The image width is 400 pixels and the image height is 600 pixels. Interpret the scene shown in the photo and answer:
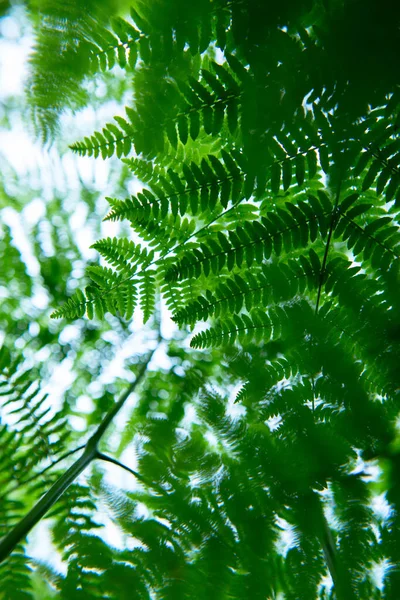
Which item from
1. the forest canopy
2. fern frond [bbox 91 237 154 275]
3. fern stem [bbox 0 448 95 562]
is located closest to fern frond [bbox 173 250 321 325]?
the forest canopy

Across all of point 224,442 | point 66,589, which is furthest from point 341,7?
point 66,589

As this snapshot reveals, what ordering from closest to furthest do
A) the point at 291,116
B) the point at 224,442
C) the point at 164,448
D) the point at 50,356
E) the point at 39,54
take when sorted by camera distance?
the point at 39,54, the point at 291,116, the point at 164,448, the point at 224,442, the point at 50,356

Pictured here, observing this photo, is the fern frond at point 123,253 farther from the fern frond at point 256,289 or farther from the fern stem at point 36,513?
the fern stem at point 36,513

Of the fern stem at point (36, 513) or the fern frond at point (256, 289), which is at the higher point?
the fern frond at point (256, 289)

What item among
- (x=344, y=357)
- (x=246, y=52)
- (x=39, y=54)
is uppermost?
(x=246, y=52)

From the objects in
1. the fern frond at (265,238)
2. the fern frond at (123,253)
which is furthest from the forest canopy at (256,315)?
the fern frond at (123,253)

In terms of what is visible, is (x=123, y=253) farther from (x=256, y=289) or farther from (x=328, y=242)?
(x=328, y=242)

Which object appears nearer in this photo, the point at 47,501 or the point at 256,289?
the point at 47,501

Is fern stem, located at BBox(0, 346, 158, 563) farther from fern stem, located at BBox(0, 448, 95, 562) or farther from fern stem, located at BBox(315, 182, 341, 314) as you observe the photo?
fern stem, located at BBox(315, 182, 341, 314)

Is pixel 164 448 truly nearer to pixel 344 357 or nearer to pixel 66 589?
pixel 66 589

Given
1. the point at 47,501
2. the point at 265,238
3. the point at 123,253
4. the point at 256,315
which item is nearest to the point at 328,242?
the point at 265,238

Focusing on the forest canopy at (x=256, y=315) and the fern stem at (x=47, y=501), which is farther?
the fern stem at (x=47, y=501)
